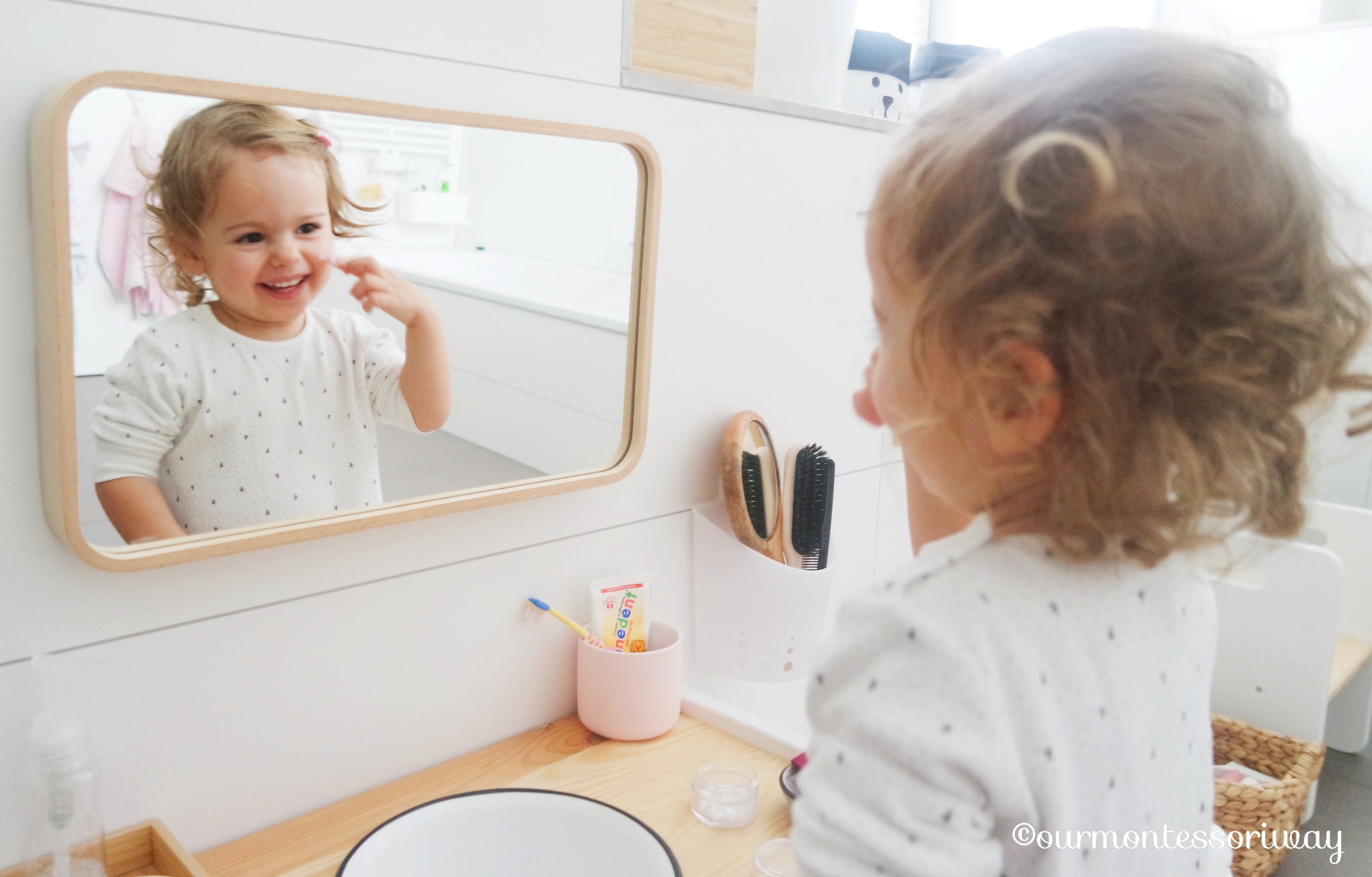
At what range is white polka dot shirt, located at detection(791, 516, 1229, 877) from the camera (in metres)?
0.45

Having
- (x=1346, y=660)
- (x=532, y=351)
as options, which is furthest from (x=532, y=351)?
(x=1346, y=660)

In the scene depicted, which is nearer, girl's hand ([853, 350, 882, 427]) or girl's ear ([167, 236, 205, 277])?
girl's hand ([853, 350, 882, 427])

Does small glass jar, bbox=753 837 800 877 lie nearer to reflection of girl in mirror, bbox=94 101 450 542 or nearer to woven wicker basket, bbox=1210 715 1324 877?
reflection of girl in mirror, bbox=94 101 450 542

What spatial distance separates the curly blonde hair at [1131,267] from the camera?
1.42ft

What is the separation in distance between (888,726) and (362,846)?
1.67 feet

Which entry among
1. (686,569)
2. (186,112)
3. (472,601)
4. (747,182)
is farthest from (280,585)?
(747,182)

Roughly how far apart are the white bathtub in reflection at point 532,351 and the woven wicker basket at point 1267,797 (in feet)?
4.27

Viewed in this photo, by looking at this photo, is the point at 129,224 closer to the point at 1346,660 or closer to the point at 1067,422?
the point at 1067,422

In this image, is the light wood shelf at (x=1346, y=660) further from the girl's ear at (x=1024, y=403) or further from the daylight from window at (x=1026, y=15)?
the girl's ear at (x=1024, y=403)

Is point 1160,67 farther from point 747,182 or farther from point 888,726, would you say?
point 747,182

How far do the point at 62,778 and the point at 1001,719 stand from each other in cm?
60

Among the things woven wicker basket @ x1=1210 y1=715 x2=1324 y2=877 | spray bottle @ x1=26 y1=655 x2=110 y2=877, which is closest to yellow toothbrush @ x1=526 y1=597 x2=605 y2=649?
spray bottle @ x1=26 y1=655 x2=110 y2=877

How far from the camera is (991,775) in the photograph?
450 mm

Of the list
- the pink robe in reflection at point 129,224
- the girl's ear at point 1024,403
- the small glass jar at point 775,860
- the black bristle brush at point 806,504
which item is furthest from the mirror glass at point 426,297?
the girl's ear at point 1024,403
